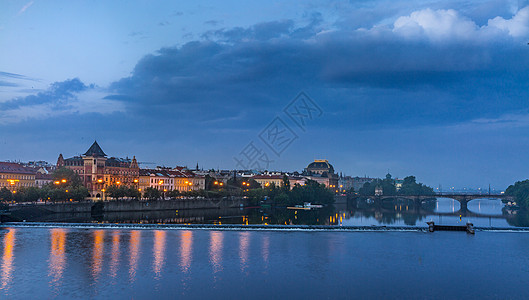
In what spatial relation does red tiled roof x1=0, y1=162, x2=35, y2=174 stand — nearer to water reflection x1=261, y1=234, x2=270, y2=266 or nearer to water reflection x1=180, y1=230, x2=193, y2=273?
water reflection x1=180, y1=230, x2=193, y2=273

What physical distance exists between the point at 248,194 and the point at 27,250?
9196cm

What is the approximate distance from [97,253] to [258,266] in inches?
583

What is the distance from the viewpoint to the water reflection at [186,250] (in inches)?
1564

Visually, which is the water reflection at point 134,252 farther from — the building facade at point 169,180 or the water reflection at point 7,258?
the building facade at point 169,180

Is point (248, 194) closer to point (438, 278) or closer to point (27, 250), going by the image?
point (27, 250)

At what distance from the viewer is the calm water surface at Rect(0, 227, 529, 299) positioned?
32250mm

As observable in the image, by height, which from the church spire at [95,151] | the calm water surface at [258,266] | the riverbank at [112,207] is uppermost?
the church spire at [95,151]

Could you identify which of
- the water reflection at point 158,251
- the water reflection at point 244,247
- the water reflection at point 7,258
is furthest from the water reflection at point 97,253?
the water reflection at point 244,247

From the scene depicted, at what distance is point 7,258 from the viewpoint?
42.0 metres

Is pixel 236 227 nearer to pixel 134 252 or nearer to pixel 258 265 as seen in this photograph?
pixel 134 252

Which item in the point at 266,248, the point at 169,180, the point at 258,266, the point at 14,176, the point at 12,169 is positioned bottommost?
the point at 258,266

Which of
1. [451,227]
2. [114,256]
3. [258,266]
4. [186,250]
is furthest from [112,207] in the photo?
[258,266]

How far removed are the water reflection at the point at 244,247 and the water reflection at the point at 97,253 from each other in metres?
10.4

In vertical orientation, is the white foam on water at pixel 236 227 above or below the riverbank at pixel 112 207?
below
